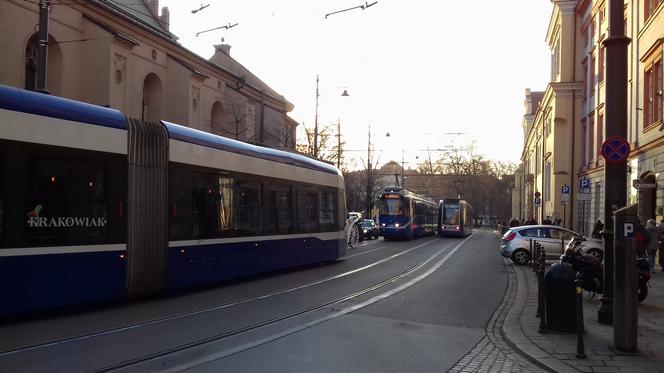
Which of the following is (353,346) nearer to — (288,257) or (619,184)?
(619,184)

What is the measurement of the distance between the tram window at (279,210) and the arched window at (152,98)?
16.9m

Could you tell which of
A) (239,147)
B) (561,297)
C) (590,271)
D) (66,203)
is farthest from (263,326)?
(590,271)

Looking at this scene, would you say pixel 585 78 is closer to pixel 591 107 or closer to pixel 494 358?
pixel 591 107

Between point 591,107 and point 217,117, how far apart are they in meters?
23.4

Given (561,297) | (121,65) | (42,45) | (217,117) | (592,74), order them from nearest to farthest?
(561,297)
(42,45)
(121,65)
(592,74)
(217,117)

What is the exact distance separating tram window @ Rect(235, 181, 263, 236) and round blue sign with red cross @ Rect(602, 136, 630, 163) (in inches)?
307

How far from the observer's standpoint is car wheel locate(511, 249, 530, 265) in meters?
21.6

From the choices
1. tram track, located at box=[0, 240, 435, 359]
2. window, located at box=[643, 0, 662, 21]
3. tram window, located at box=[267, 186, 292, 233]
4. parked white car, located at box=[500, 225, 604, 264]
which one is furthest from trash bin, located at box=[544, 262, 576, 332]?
window, located at box=[643, 0, 662, 21]

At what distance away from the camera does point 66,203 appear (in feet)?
29.7

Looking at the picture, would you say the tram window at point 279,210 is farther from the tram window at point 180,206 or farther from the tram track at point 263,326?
the tram window at point 180,206

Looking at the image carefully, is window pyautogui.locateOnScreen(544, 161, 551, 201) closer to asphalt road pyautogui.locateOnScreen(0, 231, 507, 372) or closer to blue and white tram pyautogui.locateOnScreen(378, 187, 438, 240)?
blue and white tram pyautogui.locateOnScreen(378, 187, 438, 240)

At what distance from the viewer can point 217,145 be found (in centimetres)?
1260

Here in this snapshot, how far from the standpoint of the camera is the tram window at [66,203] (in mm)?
8594

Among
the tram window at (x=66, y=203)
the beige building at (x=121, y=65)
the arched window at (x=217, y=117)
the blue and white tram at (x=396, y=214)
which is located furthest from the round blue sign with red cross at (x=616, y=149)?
the arched window at (x=217, y=117)
